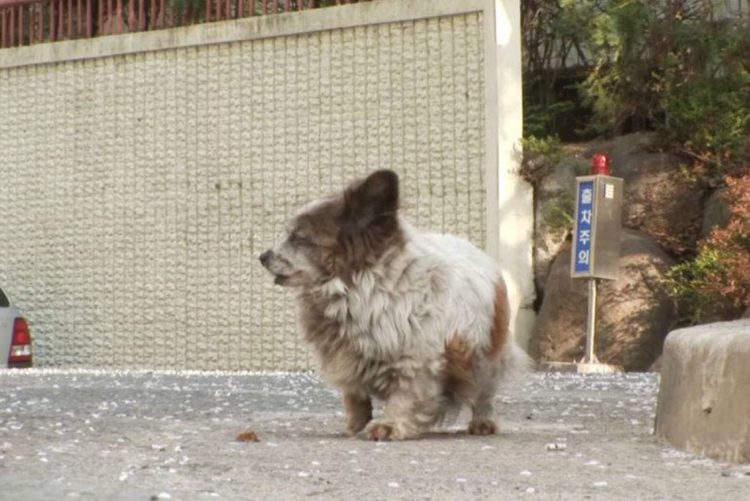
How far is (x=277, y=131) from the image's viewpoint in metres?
19.4

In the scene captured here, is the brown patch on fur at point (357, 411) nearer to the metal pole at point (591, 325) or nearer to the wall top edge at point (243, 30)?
the metal pole at point (591, 325)

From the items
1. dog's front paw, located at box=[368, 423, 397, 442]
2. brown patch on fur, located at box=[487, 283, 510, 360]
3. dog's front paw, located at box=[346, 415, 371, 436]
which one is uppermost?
brown patch on fur, located at box=[487, 283, 510, 360]

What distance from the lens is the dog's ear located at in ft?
25.9

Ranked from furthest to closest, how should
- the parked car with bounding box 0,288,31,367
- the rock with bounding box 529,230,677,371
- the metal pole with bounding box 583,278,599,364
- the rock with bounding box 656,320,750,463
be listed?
1. the parked car with bounding box 0,288,31,367
2. the rock with bounding box 529,230,677,371
3. the metal pole with bounding box 583,278,599,364
4. the rock with bounding box 656,320,750,463

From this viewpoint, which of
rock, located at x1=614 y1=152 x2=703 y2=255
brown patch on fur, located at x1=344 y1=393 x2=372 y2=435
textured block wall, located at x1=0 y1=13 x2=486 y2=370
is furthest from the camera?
textured block wall, located at x1=0 y1=13 x2=486 y2=370

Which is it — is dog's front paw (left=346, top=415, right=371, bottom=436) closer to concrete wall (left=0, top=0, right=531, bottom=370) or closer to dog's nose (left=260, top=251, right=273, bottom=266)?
dog's nose (left=260, top=251, right=273, bottom=266)

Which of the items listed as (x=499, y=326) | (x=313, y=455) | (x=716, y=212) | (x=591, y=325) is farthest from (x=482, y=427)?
(x=716, y=212)

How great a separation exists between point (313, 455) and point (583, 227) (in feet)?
31.7

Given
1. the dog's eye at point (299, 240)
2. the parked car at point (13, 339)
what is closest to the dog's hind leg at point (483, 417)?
the dog's eye at point (299, 240)

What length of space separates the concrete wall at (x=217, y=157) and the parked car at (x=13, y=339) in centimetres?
240

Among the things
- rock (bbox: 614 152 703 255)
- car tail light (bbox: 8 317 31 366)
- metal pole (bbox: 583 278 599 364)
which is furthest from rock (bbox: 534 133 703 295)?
car tail light (bbox: 8 317 31 366)

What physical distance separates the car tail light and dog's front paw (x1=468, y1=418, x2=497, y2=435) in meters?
10.0

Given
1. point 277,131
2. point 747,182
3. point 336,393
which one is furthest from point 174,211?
point 336,393

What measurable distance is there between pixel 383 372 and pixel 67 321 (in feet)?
44.3
